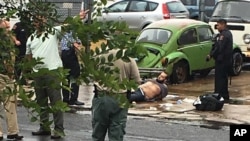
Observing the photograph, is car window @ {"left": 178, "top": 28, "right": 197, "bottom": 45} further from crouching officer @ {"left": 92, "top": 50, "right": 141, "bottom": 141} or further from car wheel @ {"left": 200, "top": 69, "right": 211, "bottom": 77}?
crouching officer @ {"left": 92, "top": 50, "right": 141, "bottom": 141}

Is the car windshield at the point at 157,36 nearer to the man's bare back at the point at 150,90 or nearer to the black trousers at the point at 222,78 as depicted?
the black trousers at the point at 222,78

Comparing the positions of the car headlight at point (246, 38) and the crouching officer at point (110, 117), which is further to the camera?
the car headlight at point (246, 38)

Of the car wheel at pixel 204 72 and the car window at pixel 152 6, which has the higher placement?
the car window at pixel 152 6

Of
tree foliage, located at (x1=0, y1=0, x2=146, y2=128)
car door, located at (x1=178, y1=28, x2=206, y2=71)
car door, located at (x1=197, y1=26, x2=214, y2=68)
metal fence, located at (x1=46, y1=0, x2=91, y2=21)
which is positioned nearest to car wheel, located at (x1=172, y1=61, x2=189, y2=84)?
car door, located at (x1=178, y1=28, x2=206, y2=71)

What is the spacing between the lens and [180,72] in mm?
16797

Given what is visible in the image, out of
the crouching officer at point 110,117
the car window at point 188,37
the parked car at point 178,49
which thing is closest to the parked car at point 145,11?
the parked car at point 178,49

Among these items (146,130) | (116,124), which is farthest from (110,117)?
(146,130)

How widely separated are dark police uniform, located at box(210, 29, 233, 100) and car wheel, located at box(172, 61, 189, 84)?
248 centimetres

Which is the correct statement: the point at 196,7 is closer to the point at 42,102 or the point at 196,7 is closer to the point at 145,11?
the point at 145,11

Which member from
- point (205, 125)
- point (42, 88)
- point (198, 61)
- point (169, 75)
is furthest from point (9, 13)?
point (198, 61)

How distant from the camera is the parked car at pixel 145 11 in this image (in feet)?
76.1

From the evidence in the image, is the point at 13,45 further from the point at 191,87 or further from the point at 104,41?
the point at 191,87

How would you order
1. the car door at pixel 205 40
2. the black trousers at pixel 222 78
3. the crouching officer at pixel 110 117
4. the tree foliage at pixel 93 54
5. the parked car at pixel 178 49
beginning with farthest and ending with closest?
the car door at pixel 205 40 < the parked car at pixel 178 49 < the black trousers at pixel 222 78 < the crouching officer at pixel 110 117 < the tree foliage at pixel 93 54

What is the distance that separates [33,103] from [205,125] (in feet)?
29.2
